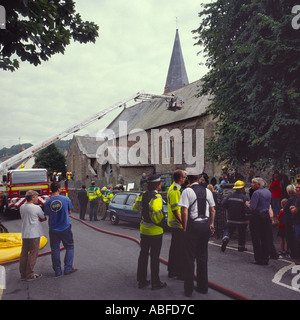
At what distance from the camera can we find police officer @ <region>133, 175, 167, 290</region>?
204 inches

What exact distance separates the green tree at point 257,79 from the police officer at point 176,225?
6118 millimetres

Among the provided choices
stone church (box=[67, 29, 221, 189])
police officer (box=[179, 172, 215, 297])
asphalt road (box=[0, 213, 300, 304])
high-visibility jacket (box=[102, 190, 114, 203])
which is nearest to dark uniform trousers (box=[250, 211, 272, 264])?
asphalt road (box=[0, 213, 300, 304])

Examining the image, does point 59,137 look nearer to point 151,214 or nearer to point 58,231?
point 58,231

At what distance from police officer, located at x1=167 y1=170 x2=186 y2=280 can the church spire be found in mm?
43694

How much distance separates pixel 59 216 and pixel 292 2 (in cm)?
1098

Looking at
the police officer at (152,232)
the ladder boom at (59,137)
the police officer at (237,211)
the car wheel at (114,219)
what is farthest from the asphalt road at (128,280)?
the ladder boom at (59,137)

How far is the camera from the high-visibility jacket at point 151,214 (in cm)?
520

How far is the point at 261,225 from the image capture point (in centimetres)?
688

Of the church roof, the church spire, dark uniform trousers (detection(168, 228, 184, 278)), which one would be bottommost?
dark uniform trousers (detection(168, 228, 184, 278))

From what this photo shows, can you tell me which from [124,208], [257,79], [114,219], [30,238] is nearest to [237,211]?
[30,238]

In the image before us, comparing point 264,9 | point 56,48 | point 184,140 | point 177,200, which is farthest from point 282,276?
point 184,140

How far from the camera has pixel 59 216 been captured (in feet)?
20.1

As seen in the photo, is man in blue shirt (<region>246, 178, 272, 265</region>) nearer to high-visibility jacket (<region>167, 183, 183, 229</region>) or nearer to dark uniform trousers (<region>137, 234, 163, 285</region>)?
high-visibility jacket (<region>167, 183, 183, 229</region>)

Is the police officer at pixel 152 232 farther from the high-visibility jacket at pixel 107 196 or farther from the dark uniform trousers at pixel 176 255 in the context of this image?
the high-visibility jacket at pixel 107 196
